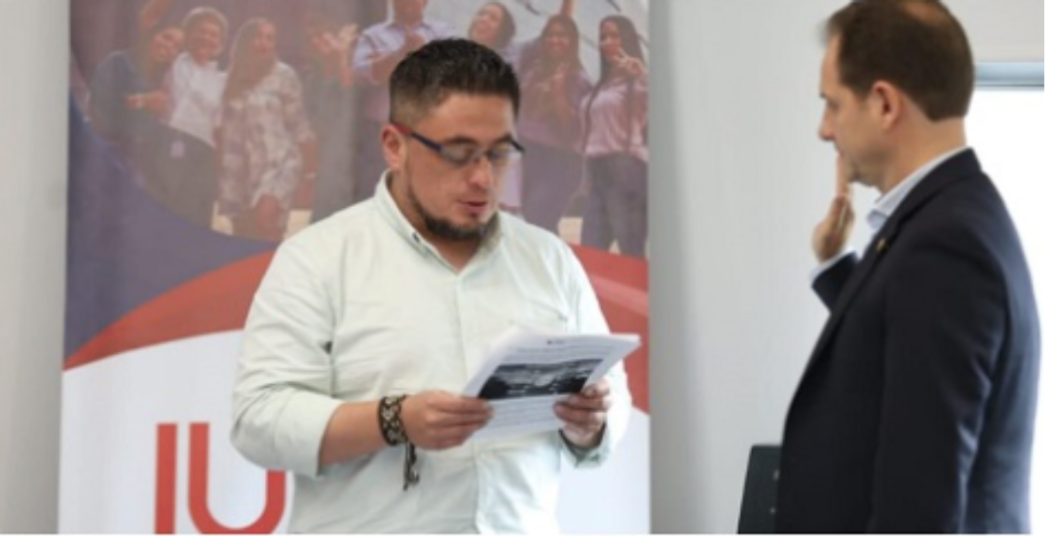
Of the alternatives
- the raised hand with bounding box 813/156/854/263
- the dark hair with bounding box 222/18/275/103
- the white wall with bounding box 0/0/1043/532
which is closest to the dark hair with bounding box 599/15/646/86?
the white wall with bounding box 0/0/1043/532

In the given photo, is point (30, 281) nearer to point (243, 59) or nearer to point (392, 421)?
point (243, 59)

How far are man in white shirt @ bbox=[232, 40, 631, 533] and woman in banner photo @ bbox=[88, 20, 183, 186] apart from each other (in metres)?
1.47

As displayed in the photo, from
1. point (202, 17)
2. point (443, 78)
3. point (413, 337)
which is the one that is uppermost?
point (202, 17)

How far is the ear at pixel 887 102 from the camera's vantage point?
5.64ft

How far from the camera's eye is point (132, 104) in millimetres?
3547

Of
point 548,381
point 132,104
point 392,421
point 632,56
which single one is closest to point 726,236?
point 632,56

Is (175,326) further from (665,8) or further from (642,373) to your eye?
(665,8)

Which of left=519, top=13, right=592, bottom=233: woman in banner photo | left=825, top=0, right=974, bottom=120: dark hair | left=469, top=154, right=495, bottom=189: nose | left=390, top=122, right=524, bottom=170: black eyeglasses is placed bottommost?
left=469, top=154, right=495, bottom=189: nose

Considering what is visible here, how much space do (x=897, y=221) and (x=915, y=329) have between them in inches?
7.5

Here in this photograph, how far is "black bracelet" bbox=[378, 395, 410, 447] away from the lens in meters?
2.02

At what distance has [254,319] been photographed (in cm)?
217

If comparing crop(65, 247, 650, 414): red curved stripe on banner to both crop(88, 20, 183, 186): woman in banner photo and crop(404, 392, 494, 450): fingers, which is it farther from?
crop(404, 392, 494, 450): fingers

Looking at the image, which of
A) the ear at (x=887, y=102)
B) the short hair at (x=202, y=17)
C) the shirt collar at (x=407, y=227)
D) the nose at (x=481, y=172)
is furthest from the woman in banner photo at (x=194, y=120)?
the ear at (x=887, y=102)

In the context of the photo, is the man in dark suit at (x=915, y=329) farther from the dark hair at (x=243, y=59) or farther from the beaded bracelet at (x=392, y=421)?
the dark hair at (x=243, y=59)
